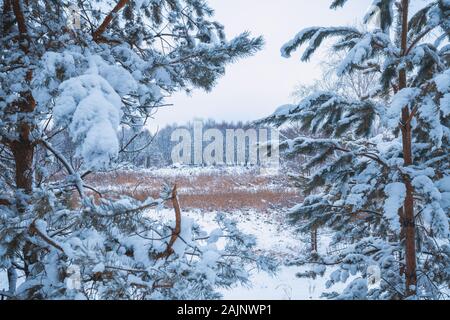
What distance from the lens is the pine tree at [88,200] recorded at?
1342mm

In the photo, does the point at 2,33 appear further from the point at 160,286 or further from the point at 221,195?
the point at 221,195

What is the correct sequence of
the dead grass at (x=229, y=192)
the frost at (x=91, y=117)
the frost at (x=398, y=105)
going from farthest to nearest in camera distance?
the dead grass at (x=229, y=192), the frost at (x=398, y=105), the frost at (x=91, y=117)

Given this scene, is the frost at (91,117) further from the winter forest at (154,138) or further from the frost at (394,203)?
the frost at (394,203)

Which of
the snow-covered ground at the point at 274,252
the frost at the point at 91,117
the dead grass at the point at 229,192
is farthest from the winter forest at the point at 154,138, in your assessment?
the dead grass at the point at 229,192

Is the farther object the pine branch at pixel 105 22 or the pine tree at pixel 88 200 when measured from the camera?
the pine branch at pixel 105 22

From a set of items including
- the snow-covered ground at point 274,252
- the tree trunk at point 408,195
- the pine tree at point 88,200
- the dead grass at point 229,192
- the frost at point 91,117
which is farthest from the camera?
the dead grass at point 229,192

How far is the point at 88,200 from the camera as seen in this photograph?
2135mm

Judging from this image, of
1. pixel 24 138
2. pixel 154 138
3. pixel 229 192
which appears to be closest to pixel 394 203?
pixel 154 138

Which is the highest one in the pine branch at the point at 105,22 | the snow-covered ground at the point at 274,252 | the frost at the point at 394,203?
the pine branch at the point at 105,22

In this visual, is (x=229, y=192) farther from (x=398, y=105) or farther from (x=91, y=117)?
(x=91, y=117)

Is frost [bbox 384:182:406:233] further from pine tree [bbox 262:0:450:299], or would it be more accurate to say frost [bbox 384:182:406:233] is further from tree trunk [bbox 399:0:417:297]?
tree trunk [bbox 399:0:417:297]
